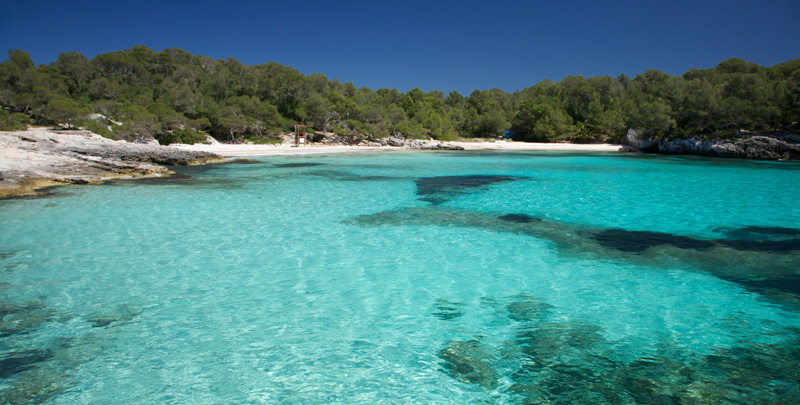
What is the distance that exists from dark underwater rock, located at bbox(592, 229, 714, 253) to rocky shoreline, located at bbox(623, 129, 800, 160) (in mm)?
29379

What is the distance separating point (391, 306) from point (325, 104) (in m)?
44.0

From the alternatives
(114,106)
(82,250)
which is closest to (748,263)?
(82,250)

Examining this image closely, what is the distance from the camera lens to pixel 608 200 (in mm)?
12117

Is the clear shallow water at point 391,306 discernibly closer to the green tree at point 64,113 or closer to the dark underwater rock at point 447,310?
the dark underwater rock at point 447,310

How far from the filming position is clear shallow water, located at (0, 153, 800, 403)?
3283mm

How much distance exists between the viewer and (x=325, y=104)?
1821 inches

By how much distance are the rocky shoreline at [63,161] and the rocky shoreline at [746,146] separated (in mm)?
37137

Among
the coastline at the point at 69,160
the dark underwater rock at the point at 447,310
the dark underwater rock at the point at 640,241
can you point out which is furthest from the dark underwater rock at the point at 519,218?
the coastline at the point at 69,160

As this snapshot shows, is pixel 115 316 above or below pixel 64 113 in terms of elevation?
below

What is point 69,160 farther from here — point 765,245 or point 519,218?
point 765,245

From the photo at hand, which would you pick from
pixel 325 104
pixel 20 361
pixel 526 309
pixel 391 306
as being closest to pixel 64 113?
pixel 325 104

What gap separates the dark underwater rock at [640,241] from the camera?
7.18 meters

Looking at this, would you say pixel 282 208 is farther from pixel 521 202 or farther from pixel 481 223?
pixel 521 202

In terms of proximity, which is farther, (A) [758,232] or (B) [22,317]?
(A) [758,232]
